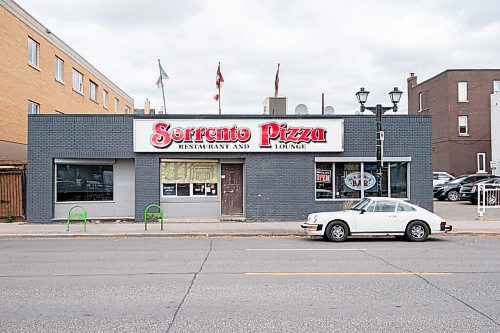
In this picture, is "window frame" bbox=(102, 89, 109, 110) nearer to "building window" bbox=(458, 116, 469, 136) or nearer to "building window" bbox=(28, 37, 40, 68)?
"building window" bbox=(28, 37, 40, 68)

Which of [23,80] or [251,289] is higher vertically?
[23,80]

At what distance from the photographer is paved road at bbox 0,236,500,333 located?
6344mm

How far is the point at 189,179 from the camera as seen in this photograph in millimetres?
21281

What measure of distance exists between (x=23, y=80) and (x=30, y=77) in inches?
33.4

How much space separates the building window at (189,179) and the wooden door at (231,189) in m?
0.37

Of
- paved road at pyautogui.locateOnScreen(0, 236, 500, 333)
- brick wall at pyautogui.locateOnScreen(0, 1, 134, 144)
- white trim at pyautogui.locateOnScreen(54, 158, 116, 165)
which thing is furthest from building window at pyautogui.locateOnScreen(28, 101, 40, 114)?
paved road at pyautogui.locateOnScreen(0, 236, 500, 333)

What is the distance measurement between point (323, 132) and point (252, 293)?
13609mm

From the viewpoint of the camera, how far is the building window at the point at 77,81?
3482 centimetres

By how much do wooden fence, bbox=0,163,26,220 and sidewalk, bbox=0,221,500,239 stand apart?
2.32 feet

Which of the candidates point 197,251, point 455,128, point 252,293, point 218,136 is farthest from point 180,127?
point 455,128

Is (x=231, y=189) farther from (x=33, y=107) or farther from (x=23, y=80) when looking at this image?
(x=33, y=107)

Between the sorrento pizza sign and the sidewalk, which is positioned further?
the sorrento pizza sign

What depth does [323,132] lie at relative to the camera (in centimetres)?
2088

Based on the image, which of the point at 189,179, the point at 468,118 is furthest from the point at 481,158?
the point at 189,179
